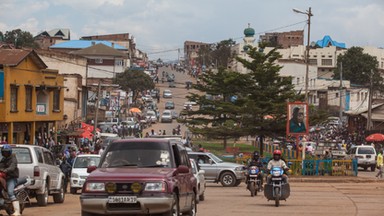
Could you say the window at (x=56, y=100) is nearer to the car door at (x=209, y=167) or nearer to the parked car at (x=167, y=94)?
the car door at (x=209, y=167)

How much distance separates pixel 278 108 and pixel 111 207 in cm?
4269

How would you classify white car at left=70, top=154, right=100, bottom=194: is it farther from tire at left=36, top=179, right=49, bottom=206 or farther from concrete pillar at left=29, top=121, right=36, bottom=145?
concrete pillar at left=29, top=121, right=36, bottom=145

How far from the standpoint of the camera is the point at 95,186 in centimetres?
1430

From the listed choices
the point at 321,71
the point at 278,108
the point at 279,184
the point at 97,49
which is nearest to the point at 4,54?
the point at 278,108

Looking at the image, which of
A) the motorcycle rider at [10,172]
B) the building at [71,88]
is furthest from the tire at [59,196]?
the building at [71,88]

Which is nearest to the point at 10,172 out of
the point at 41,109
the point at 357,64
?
the point at 41,109

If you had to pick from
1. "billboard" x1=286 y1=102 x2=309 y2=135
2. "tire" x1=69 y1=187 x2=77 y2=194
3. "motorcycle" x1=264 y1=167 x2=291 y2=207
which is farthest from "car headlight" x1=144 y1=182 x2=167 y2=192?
"billboard" x1=286 y1=102 x2=309 y2=135

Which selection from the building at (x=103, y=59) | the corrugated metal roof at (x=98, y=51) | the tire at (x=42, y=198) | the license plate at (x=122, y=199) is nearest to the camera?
the license plate at (x=122, y=199)

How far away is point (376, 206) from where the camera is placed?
23.5 metres

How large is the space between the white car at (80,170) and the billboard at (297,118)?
16.2m

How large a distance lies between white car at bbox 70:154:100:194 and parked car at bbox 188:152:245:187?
5.28 metres

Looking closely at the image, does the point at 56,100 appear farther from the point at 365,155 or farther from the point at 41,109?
the point at 365,155

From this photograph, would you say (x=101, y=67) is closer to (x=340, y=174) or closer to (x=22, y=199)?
(x=340, y=174)

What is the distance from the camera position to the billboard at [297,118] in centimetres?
4531
